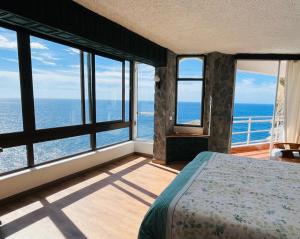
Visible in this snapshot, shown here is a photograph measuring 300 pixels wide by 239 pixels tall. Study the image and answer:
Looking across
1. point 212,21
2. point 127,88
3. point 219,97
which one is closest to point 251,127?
point 219,97

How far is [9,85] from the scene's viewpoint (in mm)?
2693

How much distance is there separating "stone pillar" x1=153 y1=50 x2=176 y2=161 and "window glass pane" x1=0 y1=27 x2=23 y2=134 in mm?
2647

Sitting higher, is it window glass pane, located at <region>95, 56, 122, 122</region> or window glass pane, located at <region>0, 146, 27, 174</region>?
window glass pane, located at <region>95, 56, 122, 122</region>

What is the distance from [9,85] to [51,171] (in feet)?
4.73

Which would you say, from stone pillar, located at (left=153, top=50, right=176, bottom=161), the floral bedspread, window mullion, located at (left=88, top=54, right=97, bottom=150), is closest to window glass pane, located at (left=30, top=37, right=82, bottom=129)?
window mullion, located at (left=88, top=54, right=97, bottom=150)

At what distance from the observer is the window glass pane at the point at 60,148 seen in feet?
10.3

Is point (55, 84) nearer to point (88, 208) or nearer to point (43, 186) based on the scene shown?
point (43, 186)

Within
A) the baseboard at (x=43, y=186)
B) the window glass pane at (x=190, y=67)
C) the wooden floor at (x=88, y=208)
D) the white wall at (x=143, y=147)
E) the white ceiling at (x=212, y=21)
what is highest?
the white ceiling at (x=212, y=21)

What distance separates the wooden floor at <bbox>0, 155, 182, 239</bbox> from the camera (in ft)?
7.04

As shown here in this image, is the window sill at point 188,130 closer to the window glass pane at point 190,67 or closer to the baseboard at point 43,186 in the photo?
the window glass pane at point 190,67

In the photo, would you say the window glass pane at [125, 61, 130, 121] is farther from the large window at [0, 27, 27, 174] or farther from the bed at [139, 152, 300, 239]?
the bed at [139, 152, 300, 239]

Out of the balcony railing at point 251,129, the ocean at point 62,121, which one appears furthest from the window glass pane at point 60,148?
the balcony railing at point 251,129

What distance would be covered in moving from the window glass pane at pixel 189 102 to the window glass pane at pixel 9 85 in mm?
3237

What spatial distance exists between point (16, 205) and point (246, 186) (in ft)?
9.29
